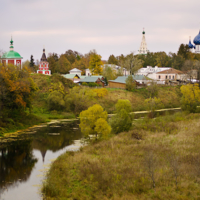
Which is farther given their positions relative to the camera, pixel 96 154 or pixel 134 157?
pixel 96 154

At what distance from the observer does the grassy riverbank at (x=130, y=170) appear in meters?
15.2

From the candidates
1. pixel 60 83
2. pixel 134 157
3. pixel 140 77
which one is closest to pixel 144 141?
pixel 134 157

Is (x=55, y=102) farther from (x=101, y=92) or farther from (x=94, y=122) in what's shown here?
(x=94, y=122)

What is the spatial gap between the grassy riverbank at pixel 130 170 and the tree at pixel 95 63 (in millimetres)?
50976

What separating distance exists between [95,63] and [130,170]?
60.8 meters

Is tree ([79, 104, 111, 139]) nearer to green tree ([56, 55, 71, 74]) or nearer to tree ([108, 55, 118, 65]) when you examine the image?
green tree ([56, 55, 71, 74])

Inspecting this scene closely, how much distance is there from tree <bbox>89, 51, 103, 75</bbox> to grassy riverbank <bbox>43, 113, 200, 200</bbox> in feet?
167

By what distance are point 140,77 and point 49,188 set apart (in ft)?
188

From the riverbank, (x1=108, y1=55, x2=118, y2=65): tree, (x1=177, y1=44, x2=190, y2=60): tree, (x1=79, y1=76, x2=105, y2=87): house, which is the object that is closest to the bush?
the riverbank

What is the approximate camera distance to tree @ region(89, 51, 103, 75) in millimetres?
75875

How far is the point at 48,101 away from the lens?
45.5 m

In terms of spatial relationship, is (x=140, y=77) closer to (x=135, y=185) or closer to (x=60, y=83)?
(x=60, y=83)

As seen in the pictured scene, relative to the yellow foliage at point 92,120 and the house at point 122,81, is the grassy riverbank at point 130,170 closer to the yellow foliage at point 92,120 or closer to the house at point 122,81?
the yellow foliage at point 92,120

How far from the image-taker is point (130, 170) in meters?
18.0
